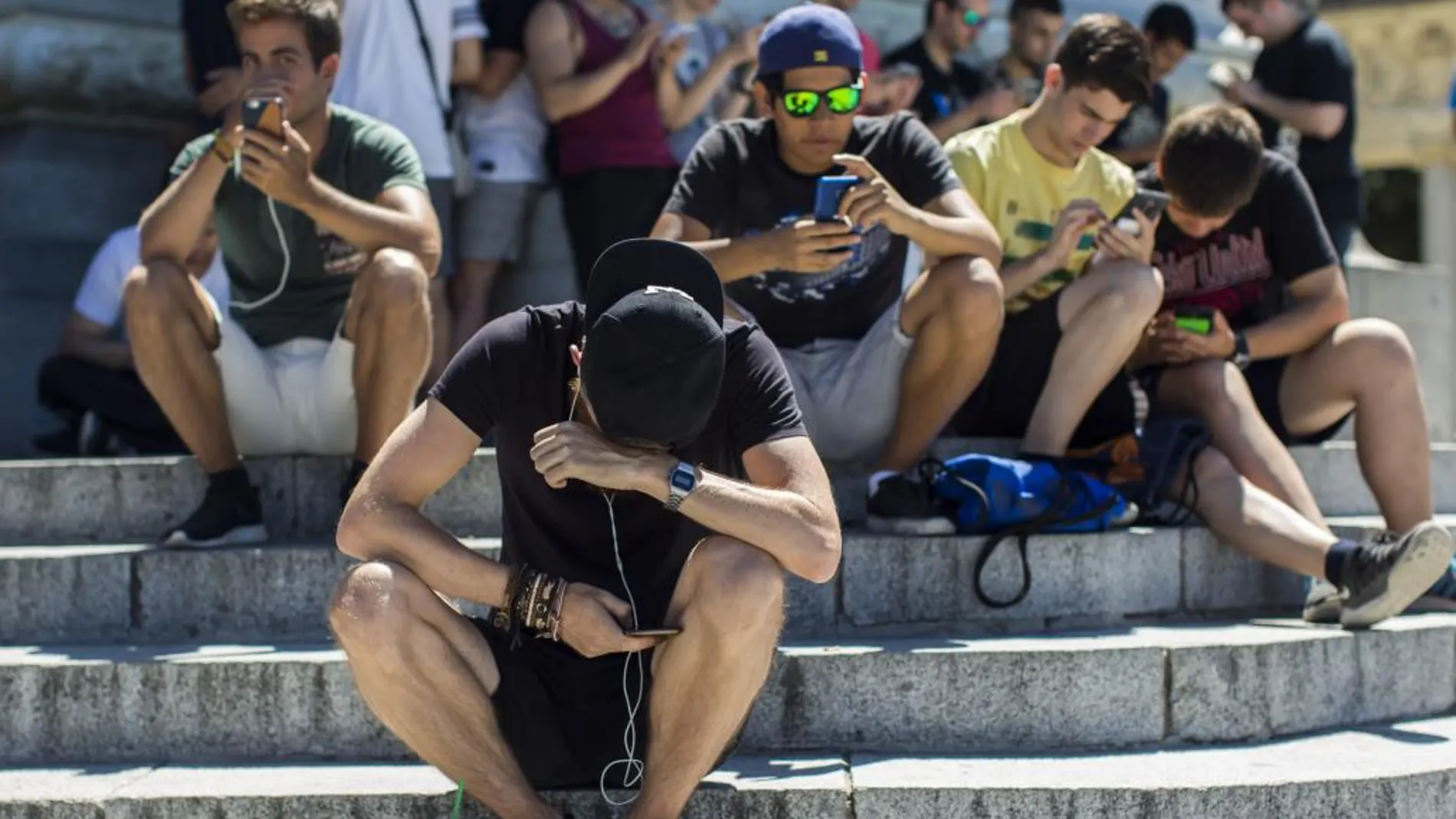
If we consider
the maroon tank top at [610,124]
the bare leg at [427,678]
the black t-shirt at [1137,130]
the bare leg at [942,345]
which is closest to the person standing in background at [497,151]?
the maroon tank top at [610,124]

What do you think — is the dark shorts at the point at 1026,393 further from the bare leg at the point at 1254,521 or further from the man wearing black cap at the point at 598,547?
the man wearing black cap at the point at 598,547

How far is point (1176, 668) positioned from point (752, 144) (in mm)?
1948

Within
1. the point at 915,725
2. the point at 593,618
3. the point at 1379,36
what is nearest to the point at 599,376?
the point at 593,618

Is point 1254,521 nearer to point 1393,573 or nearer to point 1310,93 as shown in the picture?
point 1393,573

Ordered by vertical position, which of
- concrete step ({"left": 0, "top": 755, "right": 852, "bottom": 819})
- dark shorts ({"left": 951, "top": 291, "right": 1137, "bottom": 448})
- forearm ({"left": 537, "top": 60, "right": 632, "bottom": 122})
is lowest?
concrete step ({"left": 0, "top": 755, "right": 852, "bottom": 819})

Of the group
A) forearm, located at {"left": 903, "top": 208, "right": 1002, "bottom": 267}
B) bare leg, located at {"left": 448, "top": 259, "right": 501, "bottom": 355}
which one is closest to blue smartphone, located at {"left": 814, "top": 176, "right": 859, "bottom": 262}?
forearm, located at {"left": 903, "top": 208, "right": 1002, "bottom": 267}

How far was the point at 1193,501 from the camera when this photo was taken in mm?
5617

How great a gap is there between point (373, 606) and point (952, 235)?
2.17 m

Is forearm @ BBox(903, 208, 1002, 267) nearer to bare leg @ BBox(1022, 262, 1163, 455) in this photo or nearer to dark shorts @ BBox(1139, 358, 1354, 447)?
bare leg @ BBox(1022, 262, 1163, 455)

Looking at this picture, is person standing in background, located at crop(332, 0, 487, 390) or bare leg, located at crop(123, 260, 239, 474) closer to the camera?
bare leg, located at crop(123, 260, 239, 474)

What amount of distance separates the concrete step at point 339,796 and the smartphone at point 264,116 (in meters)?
1.75

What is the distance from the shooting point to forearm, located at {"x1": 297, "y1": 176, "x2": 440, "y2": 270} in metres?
5.38

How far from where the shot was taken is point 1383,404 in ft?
19.5

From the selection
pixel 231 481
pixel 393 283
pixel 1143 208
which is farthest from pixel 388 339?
pixel 1143 208
